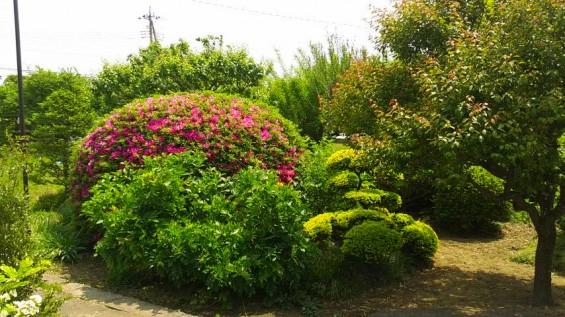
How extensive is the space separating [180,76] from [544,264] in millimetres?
10715

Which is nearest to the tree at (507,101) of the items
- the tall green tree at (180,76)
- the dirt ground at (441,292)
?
the dirt ground at (441,292)

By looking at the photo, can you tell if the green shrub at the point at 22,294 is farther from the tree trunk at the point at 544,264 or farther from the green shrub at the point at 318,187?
the tree trunk at the point at 544,264

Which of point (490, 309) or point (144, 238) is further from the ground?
point (144, 238)

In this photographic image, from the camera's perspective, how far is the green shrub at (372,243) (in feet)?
17.3

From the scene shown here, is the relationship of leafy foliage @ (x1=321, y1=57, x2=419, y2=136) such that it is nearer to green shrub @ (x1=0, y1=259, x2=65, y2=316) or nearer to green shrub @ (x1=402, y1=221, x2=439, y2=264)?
green shrub @ (x1=402, y1=221, x2=439, y2=264)

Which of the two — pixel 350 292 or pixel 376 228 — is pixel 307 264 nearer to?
pixel 350 292

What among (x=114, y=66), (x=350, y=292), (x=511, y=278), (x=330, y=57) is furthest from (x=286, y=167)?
(x=330, y=57)

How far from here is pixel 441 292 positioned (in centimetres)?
530

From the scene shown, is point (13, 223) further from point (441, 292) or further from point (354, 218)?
point (441, 292)

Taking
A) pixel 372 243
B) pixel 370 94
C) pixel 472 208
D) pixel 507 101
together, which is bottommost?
pixel 372 243

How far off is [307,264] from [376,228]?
864mm

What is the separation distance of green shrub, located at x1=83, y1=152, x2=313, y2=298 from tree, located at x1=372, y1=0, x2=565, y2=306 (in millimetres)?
1569

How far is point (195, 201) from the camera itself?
565 cm

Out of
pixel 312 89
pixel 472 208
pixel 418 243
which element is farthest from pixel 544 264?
pixel 312 89
